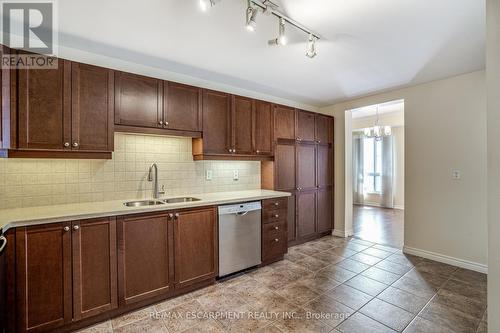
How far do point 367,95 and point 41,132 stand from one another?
14.4 feet

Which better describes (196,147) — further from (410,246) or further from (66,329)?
(410,246)

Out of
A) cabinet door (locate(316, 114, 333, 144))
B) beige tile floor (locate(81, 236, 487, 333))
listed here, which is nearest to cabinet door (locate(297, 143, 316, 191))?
cabinet door (locate(316, 114, 333, 144))

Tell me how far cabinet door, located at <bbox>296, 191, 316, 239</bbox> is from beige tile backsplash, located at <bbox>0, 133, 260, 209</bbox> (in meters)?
1.13

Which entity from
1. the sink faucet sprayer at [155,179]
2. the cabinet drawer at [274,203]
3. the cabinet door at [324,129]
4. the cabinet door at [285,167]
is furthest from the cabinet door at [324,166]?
the sink faucet sprayer at [155,179]

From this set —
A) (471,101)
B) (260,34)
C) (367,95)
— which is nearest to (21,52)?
(260,34)

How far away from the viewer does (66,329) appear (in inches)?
74.5

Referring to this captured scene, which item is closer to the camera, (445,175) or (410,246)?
(445,175)

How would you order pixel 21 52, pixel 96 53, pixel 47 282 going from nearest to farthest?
1. pixel 47 282
2. pixel 21 52
3. pixel 96 53

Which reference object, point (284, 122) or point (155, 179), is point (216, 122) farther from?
point (284, 122)

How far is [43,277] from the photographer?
1.78 m

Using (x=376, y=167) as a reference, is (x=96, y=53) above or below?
above

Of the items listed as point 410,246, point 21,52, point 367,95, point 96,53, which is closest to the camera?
point 21,52

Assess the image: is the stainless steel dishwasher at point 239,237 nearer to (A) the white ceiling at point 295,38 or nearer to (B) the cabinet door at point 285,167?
(B) the cabinet door at point 285,167

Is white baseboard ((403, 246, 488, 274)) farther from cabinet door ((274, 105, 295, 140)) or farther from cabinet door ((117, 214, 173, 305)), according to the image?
cabinet door ((117, 214, 173, 305))
